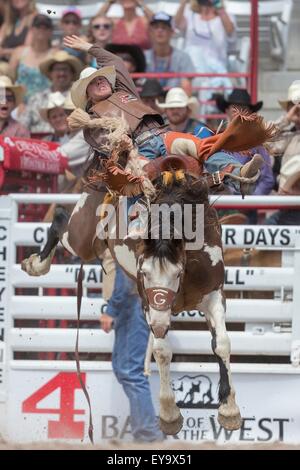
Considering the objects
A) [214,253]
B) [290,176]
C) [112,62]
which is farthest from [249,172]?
[290,176]

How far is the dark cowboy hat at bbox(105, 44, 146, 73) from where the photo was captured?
891cm

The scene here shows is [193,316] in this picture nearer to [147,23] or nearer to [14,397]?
[14,397]

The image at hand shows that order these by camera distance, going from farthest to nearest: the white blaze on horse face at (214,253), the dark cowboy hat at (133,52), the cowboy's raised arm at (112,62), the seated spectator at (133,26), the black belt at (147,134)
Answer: the seated spectator at (133,26)
the dark cowboy hat at (133,52)
the cowboy's raised arm at (112,62)
the black belt at (147,134)
the white blaze on horse face at (214,253)

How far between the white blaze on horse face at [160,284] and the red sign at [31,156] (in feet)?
6.61

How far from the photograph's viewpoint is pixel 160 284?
18.3 ft

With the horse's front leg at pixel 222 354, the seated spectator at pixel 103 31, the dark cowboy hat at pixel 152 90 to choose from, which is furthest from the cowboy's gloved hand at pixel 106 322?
the seated spectator at pixel 103 31

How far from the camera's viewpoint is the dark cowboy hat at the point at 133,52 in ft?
29.2

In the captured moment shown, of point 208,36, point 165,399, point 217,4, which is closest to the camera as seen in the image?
point 165,399

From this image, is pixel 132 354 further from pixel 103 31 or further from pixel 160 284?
pixel 103 31

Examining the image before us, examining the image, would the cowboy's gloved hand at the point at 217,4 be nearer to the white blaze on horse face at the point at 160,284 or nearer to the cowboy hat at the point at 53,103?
the cowboy hat at the point at 53,103

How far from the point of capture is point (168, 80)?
9344 millimetres

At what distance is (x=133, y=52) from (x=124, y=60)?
0.12 metres
